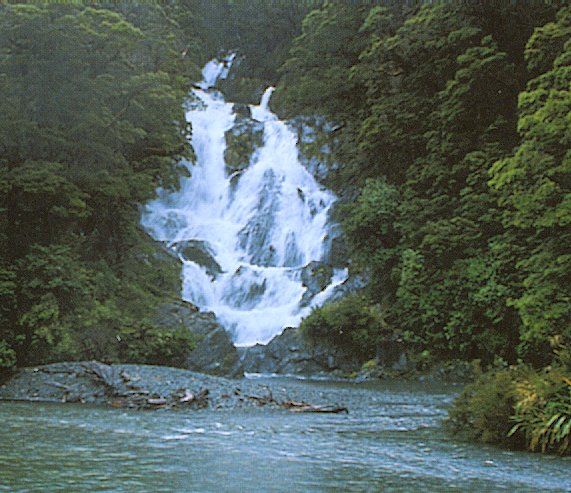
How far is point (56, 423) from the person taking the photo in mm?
10648

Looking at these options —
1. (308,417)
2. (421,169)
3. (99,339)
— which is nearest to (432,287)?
(421,169)

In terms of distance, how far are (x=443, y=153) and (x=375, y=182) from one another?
2.70 metres

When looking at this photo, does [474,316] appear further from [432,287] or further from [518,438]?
[518,438]

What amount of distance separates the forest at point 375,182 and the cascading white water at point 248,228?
2.39 metres

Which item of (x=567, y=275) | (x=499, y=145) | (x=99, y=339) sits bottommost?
(x=99, y=339)

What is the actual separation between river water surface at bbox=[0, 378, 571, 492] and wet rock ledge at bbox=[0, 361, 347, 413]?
2.35 ft

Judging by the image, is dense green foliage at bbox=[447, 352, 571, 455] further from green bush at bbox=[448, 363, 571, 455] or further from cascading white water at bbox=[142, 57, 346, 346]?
cascading white water at bbox=[142, 57, 346, 346]

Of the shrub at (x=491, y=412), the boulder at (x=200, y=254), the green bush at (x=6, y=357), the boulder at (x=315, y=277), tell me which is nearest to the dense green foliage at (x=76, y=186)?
the green bush at (x=6, y=357)

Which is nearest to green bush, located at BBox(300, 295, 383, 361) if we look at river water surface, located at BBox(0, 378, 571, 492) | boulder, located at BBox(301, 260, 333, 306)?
boulder, located at BBox(301, 260, 333, 306)

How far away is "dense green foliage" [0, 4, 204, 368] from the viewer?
16.0 meters

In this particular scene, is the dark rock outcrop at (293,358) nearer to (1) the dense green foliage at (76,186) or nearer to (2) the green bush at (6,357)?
(1) the dense green foliage at (76,186)

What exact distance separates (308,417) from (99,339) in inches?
290

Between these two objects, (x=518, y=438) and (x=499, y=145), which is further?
(x=499, y=145)

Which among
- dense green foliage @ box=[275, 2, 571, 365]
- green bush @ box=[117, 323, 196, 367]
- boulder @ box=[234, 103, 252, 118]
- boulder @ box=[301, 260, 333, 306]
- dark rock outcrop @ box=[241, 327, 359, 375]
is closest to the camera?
green bush @ box=[117, 323, 196, 367]
